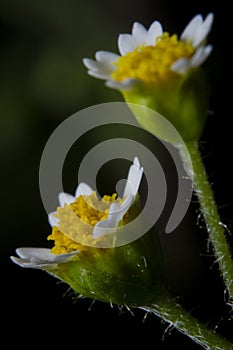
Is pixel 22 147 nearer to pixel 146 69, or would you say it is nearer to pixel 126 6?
pixel 126 6

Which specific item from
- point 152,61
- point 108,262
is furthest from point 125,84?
point 108,262

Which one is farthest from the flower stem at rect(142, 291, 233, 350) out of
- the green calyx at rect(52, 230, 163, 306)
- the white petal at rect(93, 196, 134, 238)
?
the white petal at rect(93, 196, 134, 238)

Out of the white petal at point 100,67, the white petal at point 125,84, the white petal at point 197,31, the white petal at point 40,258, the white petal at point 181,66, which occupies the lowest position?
the white petal at point 40,258

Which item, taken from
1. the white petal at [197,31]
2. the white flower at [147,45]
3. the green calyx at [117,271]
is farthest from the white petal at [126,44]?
the green calyx at [117,271]

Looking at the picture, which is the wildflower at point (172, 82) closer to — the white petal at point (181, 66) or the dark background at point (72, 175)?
the white petal at point (181, 66)

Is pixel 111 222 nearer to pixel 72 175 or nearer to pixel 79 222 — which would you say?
pixel 79 222
